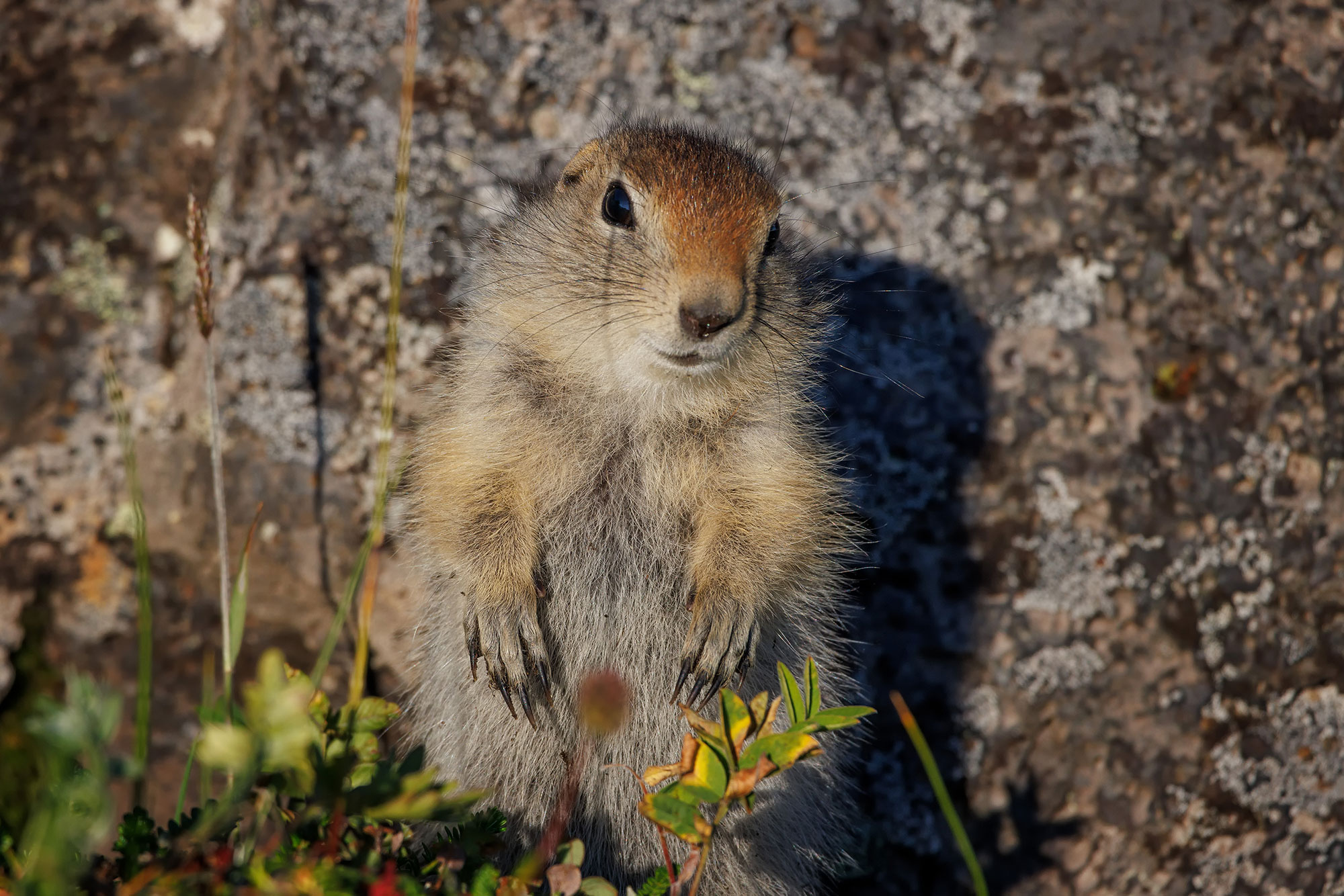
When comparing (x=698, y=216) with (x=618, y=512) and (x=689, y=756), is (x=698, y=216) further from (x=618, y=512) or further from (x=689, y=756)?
(x=689, y=756)

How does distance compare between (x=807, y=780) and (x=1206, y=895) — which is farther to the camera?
(x=1206, y=895)

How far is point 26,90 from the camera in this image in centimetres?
428

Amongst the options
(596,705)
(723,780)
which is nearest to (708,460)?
(596,705)

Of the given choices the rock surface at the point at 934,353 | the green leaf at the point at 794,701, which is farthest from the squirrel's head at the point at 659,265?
the green leaf at the point at 794,701

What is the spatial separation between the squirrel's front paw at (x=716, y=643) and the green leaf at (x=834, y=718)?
928mm

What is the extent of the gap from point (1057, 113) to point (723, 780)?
327 cm

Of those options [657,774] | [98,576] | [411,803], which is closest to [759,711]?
[657,774]

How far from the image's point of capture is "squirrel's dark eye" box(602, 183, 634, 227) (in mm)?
3232

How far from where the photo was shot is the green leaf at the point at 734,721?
2.14 meters

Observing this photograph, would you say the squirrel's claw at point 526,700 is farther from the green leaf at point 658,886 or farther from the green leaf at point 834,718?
the green leaf at point 834,718

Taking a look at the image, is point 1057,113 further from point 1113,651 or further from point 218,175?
point 218,175

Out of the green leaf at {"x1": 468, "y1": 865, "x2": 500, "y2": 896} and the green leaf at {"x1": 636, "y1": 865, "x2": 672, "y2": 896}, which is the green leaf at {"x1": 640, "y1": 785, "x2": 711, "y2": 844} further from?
the green leaf at {"x1": 468, "y1": 865, "x2": 500, "y2": 896}

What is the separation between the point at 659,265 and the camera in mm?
2998

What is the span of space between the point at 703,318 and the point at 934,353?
5.26 ft
